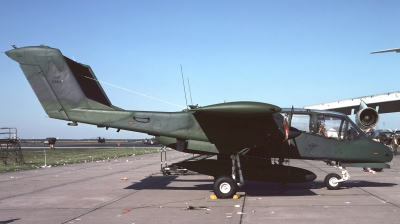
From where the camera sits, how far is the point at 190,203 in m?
9.82

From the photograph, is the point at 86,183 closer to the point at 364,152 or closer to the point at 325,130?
the point at 325,130

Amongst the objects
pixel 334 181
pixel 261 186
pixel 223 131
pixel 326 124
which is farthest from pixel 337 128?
pixel 223 131

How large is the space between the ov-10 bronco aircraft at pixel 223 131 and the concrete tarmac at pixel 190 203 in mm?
786

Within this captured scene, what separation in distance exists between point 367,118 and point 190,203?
583 inches

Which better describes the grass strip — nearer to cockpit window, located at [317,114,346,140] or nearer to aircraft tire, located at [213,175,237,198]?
aircraft tire, located at [213,175,237,198]

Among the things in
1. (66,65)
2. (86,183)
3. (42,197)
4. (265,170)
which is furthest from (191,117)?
(86,183)

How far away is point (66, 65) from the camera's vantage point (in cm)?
1152

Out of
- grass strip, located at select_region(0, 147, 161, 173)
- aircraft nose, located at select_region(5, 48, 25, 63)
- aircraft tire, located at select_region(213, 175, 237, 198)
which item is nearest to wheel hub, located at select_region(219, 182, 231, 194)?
aircraft tire, located at select_region(213, 175, 237, 198)

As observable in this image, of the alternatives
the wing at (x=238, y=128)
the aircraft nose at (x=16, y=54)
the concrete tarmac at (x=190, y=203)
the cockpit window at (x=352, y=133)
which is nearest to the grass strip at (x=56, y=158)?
the concrete tarmac at (x=190, y=203)

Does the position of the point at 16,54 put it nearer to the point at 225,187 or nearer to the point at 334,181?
the point at 225,187

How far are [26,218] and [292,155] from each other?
23.1ft

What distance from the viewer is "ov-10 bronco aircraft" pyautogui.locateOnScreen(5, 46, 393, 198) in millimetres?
10922

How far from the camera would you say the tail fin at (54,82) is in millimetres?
11266

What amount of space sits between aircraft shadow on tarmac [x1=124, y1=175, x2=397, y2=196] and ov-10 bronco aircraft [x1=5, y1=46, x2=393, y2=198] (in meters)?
0.51
